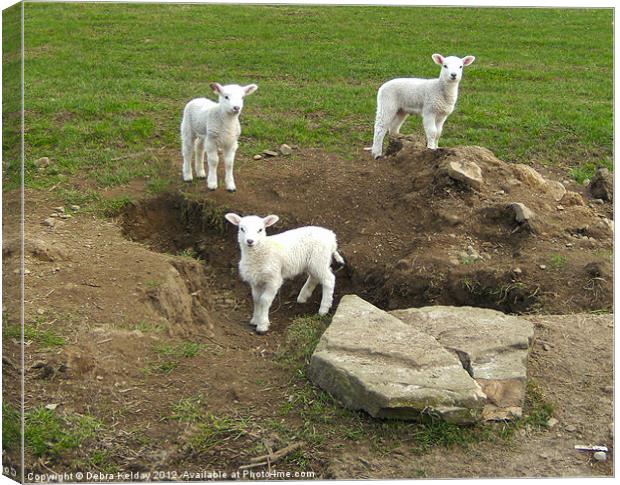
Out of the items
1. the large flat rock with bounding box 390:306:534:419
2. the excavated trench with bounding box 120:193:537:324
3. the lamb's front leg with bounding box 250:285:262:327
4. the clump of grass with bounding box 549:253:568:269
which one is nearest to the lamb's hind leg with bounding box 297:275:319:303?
the excavated trench with bounding box 120:193:537:324

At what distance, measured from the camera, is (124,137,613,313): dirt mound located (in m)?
8.31

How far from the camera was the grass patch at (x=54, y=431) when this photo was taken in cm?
566

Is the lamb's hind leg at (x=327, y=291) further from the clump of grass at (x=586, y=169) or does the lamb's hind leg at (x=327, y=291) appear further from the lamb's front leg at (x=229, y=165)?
the clump of grass at (x=586, y=169)

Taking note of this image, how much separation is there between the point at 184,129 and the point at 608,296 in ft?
15.9

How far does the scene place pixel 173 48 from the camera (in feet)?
27.8

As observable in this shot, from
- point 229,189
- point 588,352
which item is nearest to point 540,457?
point 588,352

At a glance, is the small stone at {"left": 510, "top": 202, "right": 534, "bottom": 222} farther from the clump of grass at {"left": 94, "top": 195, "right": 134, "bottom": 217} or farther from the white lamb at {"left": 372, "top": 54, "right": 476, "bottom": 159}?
the clump of grass at {"left": 94, "top": 195, "right": 134, "bottom": 217}

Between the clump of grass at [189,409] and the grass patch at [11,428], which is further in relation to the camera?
the clump of grass at [189,409]

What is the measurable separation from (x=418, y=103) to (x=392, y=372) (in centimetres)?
509

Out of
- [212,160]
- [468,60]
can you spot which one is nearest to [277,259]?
[212,160]

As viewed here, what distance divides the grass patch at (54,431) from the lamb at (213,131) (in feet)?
12.8

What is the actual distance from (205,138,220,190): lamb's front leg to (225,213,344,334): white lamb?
1.53m

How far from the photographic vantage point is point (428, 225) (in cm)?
906

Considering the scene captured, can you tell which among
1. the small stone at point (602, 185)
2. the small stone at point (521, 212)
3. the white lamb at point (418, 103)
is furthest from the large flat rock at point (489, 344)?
the small stone at point (602, 185)
